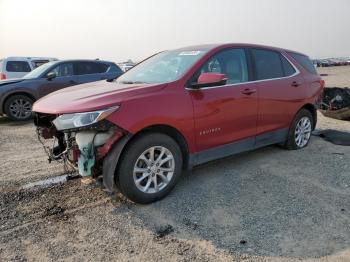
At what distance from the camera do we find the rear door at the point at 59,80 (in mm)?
10133

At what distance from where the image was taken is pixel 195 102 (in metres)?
4.29

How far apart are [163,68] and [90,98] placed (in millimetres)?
1308

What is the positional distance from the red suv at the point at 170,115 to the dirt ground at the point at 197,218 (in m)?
0.36

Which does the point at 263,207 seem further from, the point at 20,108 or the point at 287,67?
the point at 20,108

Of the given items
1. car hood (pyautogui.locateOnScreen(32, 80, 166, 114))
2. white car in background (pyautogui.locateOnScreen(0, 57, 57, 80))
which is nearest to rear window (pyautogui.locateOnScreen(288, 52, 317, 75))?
car hood (pyautogui.locateOnScreen(32, 80, 166, 114))

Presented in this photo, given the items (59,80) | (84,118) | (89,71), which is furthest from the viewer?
(89,71)

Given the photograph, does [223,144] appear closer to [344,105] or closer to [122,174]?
[122,174]

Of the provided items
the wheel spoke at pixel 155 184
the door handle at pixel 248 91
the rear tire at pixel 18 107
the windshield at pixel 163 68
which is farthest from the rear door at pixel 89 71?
the wheel spoke at pixel 155 184

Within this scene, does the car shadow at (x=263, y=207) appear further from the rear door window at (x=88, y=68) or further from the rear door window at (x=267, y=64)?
the rear door window at (x=88, y=68)

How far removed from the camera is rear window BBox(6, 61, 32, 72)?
44.0 feet

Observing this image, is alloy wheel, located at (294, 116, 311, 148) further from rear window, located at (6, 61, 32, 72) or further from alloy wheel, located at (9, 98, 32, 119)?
rear window, located at (6, 61, 32, 72)

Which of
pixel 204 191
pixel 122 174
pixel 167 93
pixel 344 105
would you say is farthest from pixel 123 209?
pixel 344 105

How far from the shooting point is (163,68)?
4.79 m

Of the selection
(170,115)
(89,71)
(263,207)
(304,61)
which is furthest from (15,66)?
(263,207)
